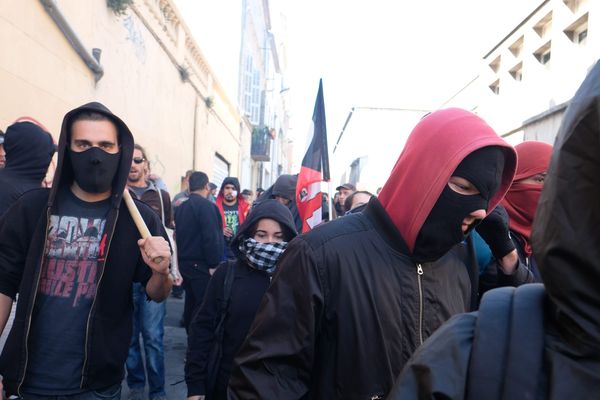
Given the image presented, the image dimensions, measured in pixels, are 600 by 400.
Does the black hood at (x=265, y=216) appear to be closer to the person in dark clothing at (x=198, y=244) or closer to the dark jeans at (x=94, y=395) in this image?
the dark jeans at (x=94, y=395)

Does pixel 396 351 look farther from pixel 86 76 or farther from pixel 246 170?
pixel 246 170

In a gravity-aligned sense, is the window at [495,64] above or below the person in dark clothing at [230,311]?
above

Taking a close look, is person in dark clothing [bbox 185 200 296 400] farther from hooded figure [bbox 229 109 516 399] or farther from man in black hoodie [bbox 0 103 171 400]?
hooded figure [bbox 229 109 516 399]

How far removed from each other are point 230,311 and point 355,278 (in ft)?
4.19

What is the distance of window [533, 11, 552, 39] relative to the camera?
14.9m

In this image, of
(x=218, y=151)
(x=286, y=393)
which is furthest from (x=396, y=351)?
(x=218, y=151)

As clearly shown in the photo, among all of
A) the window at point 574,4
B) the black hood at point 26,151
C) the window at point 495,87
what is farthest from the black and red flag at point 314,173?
the window at point 495,87

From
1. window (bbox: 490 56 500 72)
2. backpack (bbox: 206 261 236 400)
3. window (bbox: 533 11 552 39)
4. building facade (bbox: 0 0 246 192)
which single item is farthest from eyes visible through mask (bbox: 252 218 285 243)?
window (bbox: 490 56 500 72)

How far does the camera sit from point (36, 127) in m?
3.14

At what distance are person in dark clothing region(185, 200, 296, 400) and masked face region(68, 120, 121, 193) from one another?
0.85 meters

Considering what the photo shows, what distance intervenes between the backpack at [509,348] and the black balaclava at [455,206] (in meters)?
0.81

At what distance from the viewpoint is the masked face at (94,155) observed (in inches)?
93.9

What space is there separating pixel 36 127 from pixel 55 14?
10.3 feet

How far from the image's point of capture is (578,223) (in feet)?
2.77
